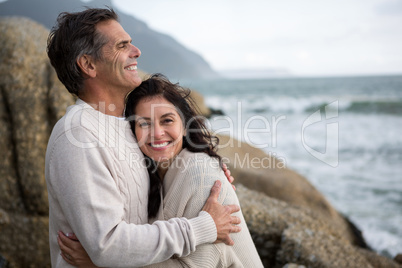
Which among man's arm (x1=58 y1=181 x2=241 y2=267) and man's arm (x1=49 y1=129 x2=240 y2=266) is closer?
man's arm (x1=49 y1=129 x2=240 y2=266)

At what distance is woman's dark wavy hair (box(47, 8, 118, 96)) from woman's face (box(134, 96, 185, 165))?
433mm

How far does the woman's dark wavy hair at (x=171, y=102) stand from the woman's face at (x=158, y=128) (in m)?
0.05

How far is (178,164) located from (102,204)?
686mm

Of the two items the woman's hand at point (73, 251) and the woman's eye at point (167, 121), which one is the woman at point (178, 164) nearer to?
the woman's eye at point (167, 121)

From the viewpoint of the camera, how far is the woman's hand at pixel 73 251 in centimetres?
188

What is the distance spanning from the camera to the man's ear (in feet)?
7.29

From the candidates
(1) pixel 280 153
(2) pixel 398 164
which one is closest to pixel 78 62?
(1) pixel 280 153

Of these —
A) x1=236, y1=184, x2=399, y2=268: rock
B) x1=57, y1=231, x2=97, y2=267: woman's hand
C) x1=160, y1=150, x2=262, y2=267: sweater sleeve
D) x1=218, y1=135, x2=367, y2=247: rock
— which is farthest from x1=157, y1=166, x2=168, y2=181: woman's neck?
x1=218, y1=135, x2=367, y2=247: rock

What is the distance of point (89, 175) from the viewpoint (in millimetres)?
1781

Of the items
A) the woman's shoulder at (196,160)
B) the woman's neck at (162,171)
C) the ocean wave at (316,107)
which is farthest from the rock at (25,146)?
the ocean wave at (316,107)

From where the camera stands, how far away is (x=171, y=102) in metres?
2.40

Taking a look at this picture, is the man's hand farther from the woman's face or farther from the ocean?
the ocean

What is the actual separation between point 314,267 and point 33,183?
9.79 ft

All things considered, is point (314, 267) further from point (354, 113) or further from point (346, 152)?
point (354, 113)
